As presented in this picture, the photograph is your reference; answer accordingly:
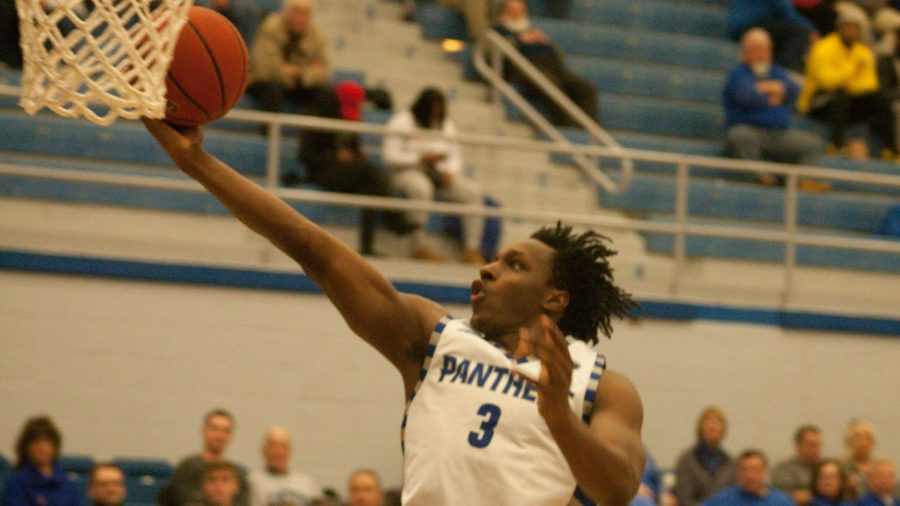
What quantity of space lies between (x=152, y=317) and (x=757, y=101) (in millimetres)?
5056

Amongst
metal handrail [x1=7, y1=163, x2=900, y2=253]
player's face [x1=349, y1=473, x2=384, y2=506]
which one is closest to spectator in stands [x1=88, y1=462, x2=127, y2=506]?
player's face [x1=349, y1=473, x2=384, y2=506]

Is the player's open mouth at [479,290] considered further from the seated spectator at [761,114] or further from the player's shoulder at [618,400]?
the seated spectator at [761,114]

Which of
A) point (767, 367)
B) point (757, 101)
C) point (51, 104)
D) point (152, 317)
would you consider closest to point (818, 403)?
point (767, 367)

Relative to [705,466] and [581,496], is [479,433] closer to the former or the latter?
[581,496]

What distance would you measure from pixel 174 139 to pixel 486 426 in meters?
Answer: 1.08

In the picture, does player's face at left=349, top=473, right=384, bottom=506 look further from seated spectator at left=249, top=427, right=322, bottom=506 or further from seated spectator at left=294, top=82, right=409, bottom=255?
seated spectator at left=294, top=82, right=409, bottom=255

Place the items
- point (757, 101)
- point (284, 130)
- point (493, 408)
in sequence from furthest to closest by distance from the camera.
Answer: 1. point (757, 101)
2. point (284, 130)
3. point (493, 408)

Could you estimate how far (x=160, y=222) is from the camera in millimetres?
9812

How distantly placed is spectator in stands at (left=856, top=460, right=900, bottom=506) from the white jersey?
236 inches

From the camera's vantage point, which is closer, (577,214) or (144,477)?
(144,477)

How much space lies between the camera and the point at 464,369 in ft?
14.2

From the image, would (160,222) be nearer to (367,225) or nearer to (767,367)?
(367,225)

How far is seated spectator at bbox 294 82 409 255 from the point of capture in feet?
33.0

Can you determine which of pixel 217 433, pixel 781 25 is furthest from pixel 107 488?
pixel 781 25
